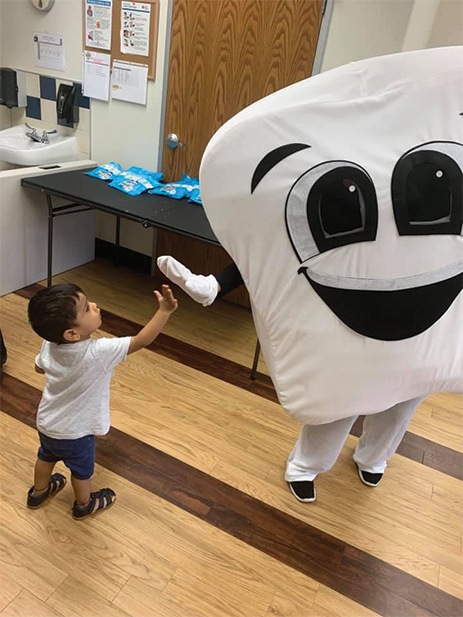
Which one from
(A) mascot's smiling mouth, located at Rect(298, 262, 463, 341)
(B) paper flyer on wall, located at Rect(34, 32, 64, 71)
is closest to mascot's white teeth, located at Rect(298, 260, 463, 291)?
(A) mascot's smiling mouth, located at Rect(298, 262, 463, 341)

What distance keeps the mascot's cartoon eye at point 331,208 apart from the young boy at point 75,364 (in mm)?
363

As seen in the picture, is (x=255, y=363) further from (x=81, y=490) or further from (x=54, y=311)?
(x=54, y=311)

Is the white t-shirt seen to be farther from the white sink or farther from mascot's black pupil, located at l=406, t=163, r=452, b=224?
the white sink

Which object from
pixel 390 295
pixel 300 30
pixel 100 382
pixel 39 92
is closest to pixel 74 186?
pixel 39 92

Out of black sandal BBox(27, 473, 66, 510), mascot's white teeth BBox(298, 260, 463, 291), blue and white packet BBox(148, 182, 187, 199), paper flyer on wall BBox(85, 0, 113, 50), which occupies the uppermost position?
paper flyer on wall BBox(85, 0, 113, 50)

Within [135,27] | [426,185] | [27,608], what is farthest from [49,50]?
[27,608]

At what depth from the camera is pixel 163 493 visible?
1.59 metres

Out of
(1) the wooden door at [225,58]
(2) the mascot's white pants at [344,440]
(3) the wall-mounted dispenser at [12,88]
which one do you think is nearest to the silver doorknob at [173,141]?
(1) the wooden door at [225,58]

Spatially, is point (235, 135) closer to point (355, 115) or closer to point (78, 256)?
point (355, 115)

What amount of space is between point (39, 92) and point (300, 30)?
1743 millimetres

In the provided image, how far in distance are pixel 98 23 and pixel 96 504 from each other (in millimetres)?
2548

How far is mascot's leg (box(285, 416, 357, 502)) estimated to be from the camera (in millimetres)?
1509

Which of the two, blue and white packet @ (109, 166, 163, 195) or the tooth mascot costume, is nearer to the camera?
the tooth mascot costume

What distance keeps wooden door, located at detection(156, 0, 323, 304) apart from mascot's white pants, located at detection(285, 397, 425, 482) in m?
1.68
